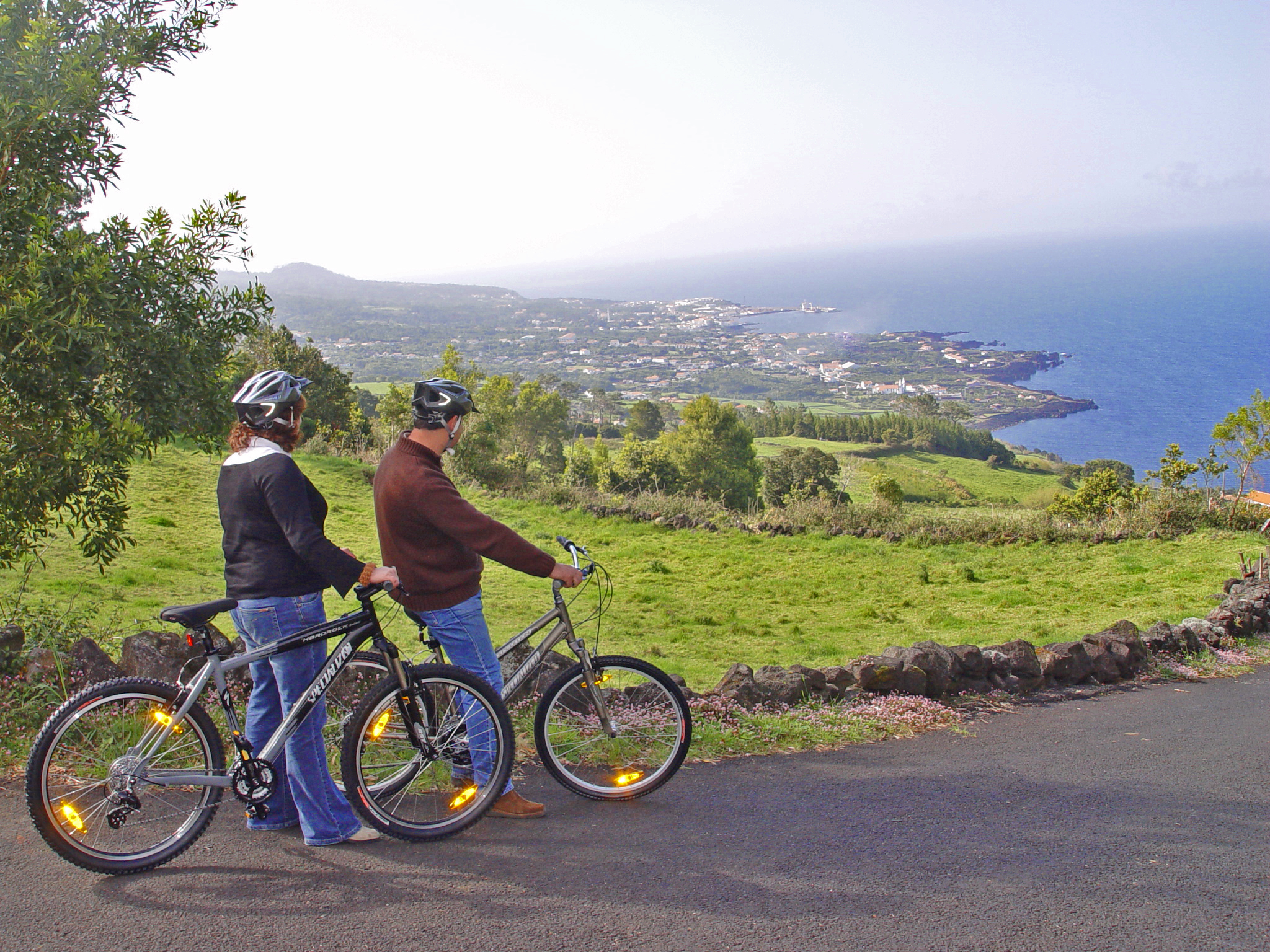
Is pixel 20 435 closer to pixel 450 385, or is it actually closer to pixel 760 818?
pixel 450 385

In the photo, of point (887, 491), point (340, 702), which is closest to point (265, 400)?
point (340, 702)

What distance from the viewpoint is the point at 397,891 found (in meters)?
3.30

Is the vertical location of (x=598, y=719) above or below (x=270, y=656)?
below

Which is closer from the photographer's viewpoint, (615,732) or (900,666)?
(615,732)

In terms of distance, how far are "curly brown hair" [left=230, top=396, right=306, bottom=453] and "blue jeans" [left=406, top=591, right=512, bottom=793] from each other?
3.02 ft

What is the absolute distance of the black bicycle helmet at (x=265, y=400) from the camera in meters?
3.49

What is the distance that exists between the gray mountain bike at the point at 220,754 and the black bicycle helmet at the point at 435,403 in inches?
30.6

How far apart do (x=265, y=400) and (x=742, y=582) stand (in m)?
11.9

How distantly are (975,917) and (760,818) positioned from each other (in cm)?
111


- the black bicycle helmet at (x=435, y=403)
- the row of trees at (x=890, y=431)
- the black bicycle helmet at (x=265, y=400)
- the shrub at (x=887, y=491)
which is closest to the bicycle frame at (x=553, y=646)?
the black bicycle helmet at (x=435, y=403)

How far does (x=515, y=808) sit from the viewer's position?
399 cm

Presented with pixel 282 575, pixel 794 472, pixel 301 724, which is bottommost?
pixel 794 472

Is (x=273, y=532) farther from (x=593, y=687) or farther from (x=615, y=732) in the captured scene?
(x=615, y=732)

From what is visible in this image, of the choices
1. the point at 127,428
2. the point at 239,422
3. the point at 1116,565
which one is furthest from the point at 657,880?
the point at 1116,565
